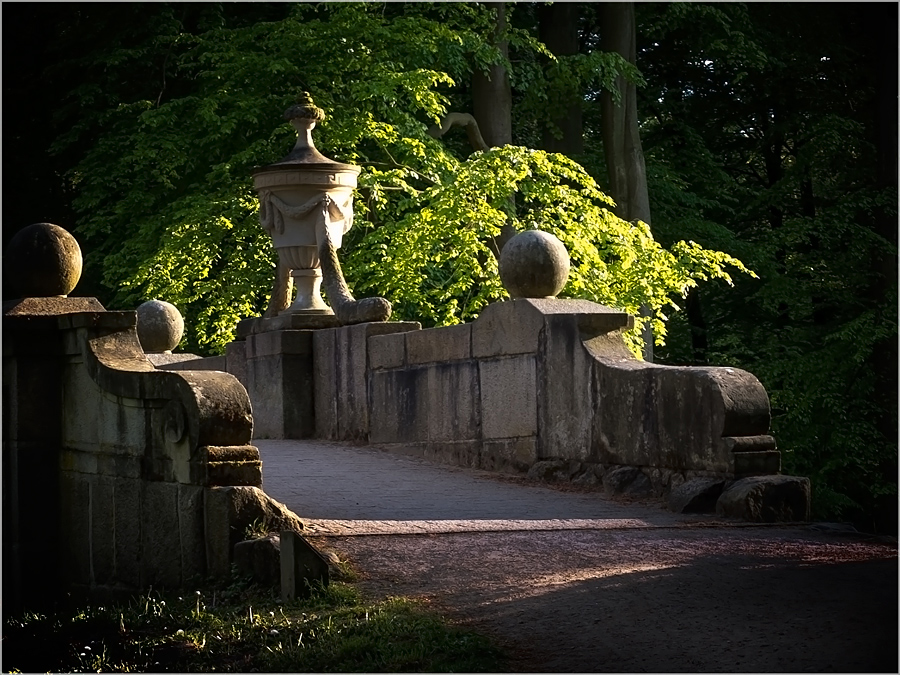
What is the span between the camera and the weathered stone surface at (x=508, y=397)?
10180mm

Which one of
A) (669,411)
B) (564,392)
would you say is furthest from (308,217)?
(669,411)

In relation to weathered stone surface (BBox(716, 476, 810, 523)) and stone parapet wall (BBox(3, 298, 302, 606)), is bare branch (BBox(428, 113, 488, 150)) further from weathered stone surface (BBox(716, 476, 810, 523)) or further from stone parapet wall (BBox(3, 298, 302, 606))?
weathered stone surface (BBox(716, 476, 810, 523))

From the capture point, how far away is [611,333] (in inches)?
387

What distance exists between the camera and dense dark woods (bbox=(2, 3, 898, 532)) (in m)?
17.8

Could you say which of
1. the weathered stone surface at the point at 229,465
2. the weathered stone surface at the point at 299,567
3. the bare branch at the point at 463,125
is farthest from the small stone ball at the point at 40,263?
the bare branch at the point at 463,125

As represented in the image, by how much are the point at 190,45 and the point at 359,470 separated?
12.6 meters

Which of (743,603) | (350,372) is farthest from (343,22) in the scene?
(743,603)

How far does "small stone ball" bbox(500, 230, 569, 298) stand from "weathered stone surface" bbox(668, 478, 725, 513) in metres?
2.36

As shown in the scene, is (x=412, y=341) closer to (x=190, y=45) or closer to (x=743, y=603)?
(x=743, y=603)

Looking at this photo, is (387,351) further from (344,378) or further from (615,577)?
(615,577)

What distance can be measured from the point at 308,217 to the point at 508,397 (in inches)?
161

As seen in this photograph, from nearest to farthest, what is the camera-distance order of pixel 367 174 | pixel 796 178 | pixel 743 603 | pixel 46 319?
pixel 743 603, pixel 46 319, pixel 367 174, pixel 796 178

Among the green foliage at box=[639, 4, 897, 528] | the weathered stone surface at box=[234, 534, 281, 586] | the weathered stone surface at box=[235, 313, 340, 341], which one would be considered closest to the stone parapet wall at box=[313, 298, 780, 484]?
the weathered stone surface at box=[235, 313, 340, 341]

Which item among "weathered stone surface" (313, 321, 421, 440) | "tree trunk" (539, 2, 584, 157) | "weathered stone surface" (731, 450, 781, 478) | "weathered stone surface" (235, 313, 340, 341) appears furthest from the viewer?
"tree trunk" (539, 2, 584, 157)
